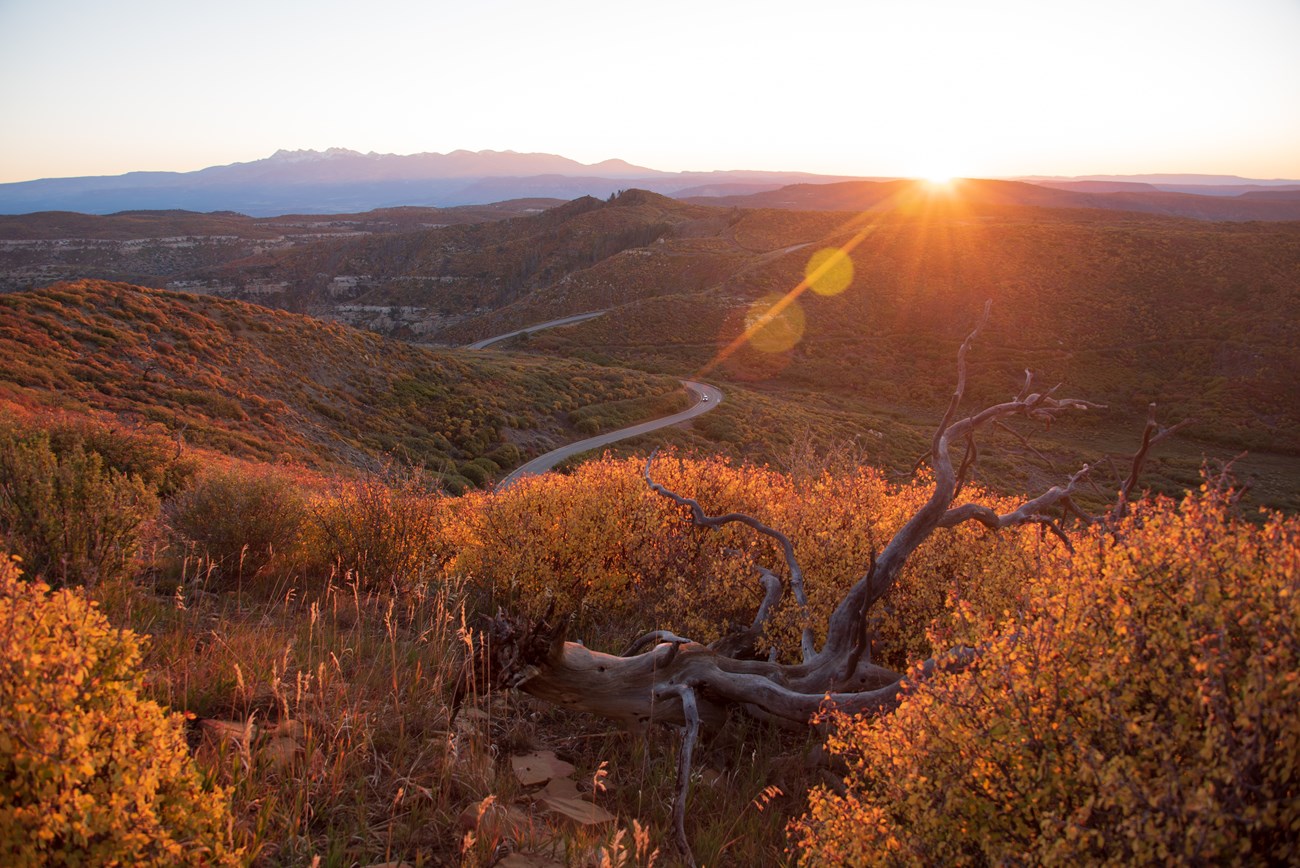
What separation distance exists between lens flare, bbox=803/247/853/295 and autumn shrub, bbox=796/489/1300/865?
75.9m

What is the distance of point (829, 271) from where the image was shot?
3159 inches

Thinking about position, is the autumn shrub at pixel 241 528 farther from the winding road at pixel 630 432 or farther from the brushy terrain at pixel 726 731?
the winding road at pixel 630 432

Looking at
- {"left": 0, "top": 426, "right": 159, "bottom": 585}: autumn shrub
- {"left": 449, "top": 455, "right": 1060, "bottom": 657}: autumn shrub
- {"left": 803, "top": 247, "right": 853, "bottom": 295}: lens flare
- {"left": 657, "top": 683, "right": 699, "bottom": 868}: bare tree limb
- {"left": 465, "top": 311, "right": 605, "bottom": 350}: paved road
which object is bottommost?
{"left": 465, "top": 311, "right": 605, "bottom": 350}: paved road

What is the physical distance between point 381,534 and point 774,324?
64.4m

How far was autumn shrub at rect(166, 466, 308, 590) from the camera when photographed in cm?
680

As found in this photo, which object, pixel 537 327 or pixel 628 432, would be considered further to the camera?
pixel 537 327

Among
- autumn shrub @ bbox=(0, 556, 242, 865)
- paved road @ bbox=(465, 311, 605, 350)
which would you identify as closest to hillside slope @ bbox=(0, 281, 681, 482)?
autumn shrub @ bbox=(0, 556, 242, 865)

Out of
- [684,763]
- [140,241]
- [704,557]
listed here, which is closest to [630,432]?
[704,557]

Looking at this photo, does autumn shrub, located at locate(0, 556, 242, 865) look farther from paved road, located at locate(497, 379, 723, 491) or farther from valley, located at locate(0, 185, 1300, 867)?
paved road, located at locate(497, 379, 723, 491)

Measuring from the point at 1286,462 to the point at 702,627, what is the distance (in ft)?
179

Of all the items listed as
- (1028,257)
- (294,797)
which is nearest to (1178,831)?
(294,797)

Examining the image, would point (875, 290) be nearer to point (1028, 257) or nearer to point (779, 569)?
point (1028, 257)

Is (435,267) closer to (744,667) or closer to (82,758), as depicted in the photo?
(744,667)

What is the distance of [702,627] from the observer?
658cm
